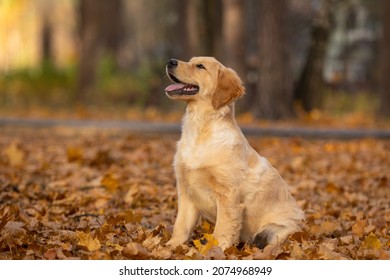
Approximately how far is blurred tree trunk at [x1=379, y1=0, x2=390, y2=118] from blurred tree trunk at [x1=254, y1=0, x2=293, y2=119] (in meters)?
3.15

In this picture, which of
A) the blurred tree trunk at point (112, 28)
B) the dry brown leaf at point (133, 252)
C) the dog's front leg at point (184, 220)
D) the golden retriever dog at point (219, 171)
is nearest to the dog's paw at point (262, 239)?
the golden retriever dog at point (219, 171)

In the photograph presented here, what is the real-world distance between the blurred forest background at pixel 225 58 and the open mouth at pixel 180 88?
12938 mm

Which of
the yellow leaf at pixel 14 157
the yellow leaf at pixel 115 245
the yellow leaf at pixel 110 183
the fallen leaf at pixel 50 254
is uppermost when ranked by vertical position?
the fallen leaf at pixel 50 254

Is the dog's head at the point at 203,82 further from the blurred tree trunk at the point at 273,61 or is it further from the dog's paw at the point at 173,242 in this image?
the blurred tree trunk at the point at 273,61

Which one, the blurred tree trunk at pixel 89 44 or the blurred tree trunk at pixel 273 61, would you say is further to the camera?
the blurred tree trunk at pixel 89 44

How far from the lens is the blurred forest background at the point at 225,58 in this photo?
65.7 ft

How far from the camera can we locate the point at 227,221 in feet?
20.4

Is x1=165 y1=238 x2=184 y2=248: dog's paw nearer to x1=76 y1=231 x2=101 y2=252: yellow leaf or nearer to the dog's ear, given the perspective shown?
x1=76 y1=231 x2=101 y2=252: yellow leaf

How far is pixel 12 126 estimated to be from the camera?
731 inches

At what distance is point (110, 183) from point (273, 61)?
10906mm

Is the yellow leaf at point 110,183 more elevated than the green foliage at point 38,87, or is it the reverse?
the yellow leaf at point 110,183

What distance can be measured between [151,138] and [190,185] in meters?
10.3

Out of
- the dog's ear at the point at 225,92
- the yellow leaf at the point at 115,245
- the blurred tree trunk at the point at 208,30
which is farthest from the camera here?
the blurred tree trunk at the point at 208,30
